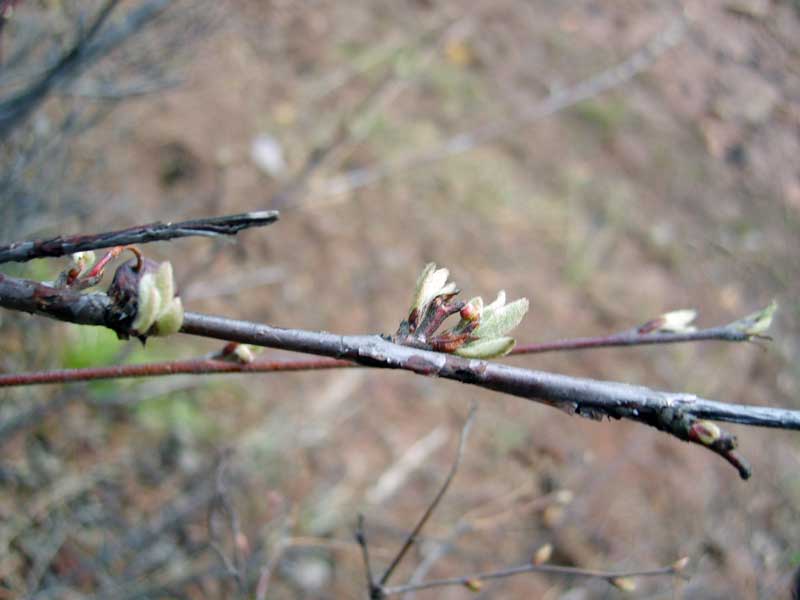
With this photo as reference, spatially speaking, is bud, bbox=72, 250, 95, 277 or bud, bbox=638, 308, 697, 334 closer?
bud, bbox=72, 250, 95, 277

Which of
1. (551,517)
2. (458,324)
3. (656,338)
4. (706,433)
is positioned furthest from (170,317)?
(551,517)

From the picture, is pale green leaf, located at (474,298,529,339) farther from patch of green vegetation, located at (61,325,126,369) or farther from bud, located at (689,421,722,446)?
patch of green vegetation, located at (61,325,126,369)

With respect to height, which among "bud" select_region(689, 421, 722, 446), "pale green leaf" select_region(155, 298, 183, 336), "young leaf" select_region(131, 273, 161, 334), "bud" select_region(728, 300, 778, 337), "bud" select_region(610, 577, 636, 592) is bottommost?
"bud" select_region(610, 577, 636, 592)

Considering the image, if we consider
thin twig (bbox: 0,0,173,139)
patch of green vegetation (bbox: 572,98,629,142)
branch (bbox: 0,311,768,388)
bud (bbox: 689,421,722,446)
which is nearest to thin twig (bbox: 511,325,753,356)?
branch (bbox: 0,311,768,388)

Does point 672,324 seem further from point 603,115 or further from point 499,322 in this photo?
point 603,115

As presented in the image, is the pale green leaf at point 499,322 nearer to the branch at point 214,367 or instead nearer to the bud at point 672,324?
the branch at point 214,367

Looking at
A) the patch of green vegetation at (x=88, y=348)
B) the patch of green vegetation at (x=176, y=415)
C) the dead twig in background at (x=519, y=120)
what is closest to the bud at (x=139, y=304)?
the patch of green vegetation at (x=88, y=348)
